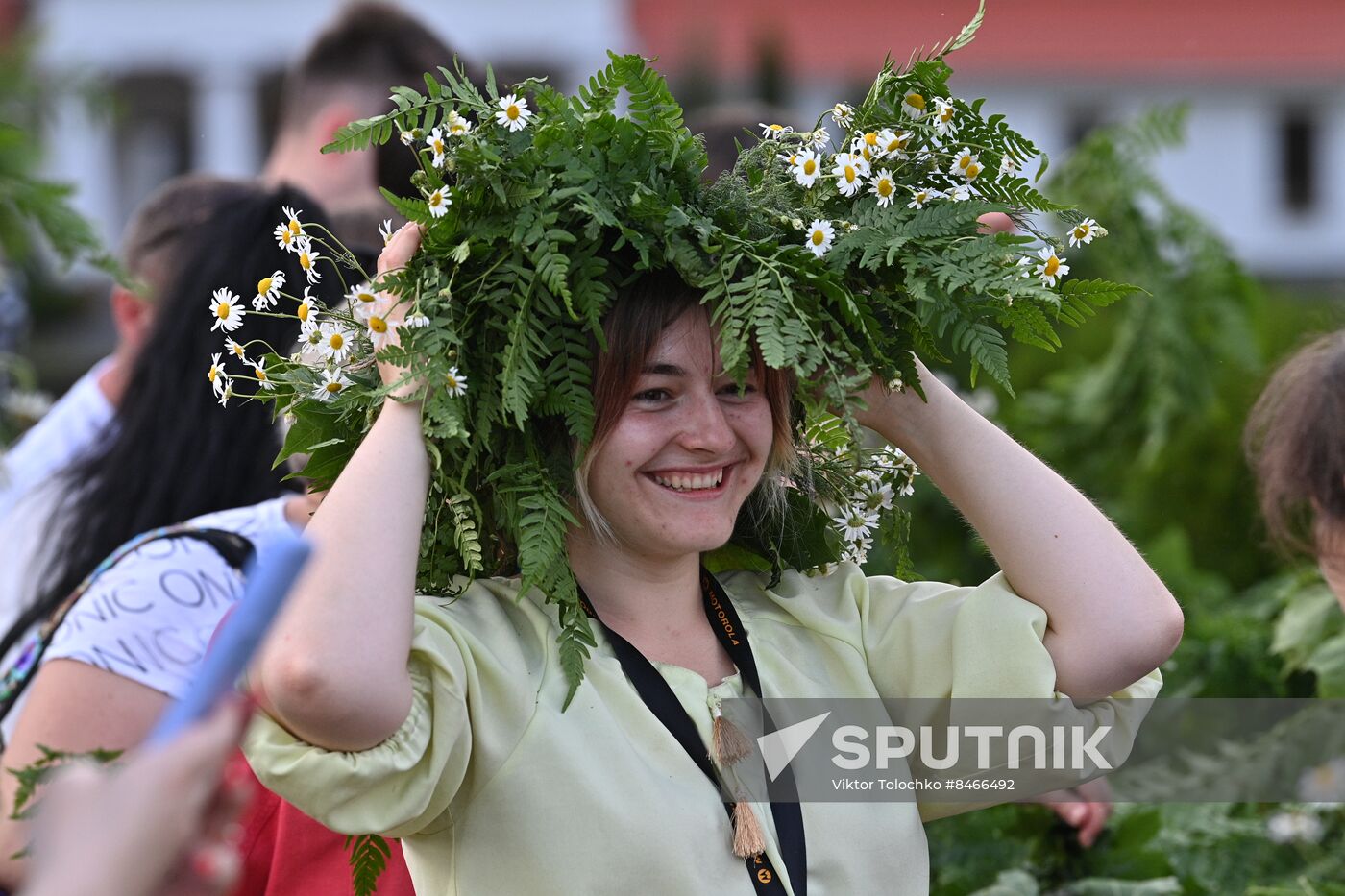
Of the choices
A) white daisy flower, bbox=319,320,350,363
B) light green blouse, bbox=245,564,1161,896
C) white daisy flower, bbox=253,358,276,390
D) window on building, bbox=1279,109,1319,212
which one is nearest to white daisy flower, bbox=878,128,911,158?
light green blouse, bbox=245,564,1161,896

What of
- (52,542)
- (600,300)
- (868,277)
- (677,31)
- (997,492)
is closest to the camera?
(600,300)

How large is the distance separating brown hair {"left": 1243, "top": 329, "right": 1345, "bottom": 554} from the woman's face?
154 centimetres

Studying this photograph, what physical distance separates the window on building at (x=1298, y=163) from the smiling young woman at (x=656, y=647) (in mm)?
24482

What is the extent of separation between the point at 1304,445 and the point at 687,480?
5.45 ft

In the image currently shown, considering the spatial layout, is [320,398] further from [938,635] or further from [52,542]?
[52,542]

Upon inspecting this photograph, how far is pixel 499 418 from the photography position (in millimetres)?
2098

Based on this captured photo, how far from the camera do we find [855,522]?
2502 millimetres

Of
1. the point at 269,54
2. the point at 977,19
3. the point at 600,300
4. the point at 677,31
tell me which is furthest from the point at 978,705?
the point at 269,54

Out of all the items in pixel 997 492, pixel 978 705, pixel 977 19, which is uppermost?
pixel 977 19

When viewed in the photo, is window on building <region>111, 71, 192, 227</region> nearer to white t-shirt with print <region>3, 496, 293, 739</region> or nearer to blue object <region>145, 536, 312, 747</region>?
white t-shirt with print <region>3, 496, 293, 739</region>

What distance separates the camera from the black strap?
279cm

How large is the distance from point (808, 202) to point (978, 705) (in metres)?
0.78

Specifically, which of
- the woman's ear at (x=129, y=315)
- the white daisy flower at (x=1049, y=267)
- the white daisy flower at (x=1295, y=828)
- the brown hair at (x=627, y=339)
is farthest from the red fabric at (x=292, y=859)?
the white daisy flower at (x=1295, y=828)

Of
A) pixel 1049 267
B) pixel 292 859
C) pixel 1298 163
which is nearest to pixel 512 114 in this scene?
pixel 1049 267
